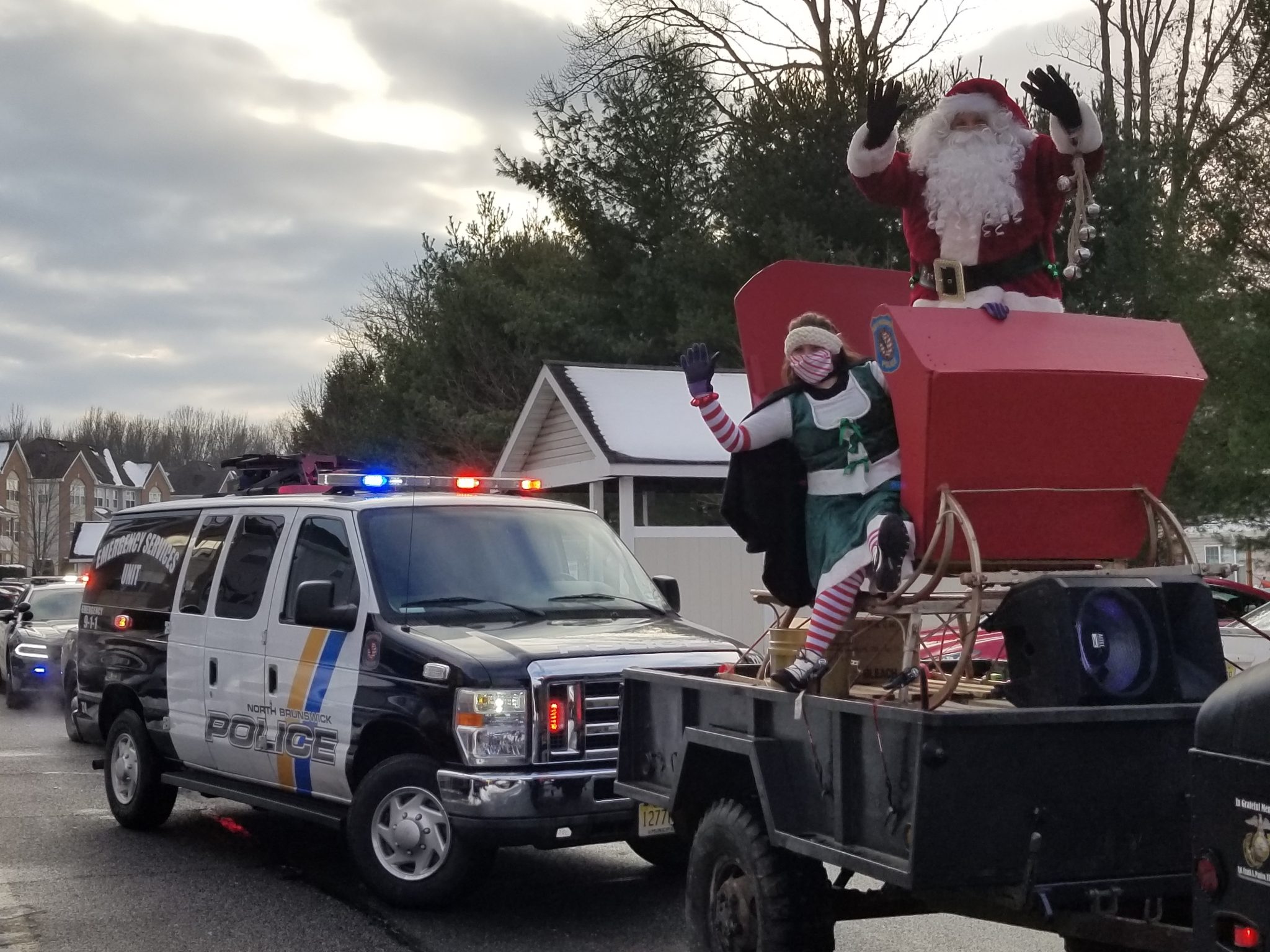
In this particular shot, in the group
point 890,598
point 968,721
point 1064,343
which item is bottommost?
point 968,721

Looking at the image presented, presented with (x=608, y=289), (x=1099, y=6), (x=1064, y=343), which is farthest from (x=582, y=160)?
(x=1064, y=343)

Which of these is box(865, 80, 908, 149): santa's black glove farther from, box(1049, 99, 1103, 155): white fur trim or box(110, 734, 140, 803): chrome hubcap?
box(110, 734, 140, 803): chrome hubcap

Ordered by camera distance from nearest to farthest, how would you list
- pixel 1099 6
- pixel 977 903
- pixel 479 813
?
pixel 977 903, pixel 479 813, pixel 1099 6

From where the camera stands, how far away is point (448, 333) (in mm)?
34844

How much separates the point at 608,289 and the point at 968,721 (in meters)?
26.6

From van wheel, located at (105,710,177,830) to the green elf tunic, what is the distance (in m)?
5.63

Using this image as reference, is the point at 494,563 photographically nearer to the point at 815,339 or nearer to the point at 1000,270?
the point at 815,339

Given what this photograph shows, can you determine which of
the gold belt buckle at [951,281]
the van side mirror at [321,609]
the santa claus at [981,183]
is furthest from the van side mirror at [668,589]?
the gold belt buckle at [951,281]

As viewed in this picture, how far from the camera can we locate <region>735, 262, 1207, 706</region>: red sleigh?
482cm

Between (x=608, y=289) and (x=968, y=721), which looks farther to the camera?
(x=608, y=289)

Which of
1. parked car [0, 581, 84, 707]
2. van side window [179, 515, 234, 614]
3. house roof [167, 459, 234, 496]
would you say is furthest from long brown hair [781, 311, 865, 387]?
parked car [0, 581, 84, 707]

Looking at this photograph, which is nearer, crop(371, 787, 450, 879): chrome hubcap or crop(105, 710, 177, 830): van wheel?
crop(371, 787, 450, 879): chrome hubcap

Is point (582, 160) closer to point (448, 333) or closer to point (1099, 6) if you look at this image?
point (448, 333)

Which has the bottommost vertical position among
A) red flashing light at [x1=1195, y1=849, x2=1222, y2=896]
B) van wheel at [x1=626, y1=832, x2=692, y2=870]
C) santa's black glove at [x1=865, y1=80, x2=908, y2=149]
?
van wheel at [x1=626, y1=832, x2=692, y2=870]
